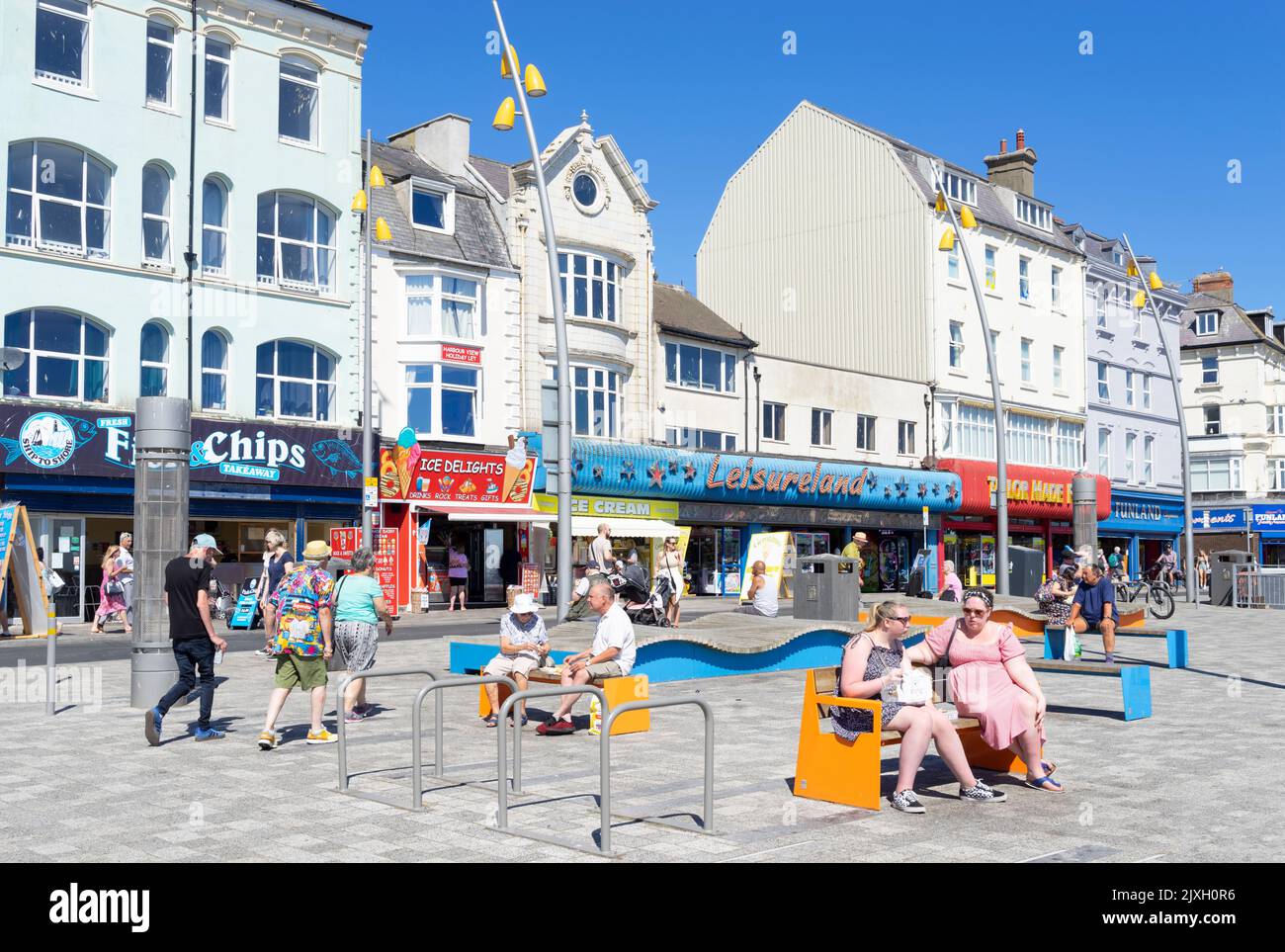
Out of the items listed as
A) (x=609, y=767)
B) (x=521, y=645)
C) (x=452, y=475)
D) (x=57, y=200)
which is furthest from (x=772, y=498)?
(x=609, y=767)

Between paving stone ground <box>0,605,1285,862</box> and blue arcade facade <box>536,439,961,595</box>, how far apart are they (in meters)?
22.2

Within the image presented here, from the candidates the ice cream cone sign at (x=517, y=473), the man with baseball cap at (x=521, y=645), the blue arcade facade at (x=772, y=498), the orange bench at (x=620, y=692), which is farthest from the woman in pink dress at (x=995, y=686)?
the blue arcade facade at (x=772, y=498)

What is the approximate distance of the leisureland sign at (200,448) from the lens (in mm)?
25922

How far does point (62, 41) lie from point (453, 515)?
13.2 metres

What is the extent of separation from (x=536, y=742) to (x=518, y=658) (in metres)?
0.83

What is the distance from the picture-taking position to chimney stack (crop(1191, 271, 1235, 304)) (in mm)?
71938

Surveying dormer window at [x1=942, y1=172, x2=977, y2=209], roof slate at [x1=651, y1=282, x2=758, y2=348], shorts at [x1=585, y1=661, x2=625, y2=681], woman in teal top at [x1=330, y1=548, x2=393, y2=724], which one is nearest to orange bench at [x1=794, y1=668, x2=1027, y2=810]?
shorts at [x1=585, y1=661, x2=625, y2=681]

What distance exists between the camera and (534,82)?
782 inches

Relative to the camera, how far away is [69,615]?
27.2 meters

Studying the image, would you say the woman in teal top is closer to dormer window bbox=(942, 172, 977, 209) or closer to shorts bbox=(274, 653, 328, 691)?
shorts bbox=(274, 653, 328, 691)

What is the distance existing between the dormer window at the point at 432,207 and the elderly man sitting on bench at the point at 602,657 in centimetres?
2395

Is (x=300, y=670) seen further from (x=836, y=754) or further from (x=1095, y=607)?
(x=1095, y=607)

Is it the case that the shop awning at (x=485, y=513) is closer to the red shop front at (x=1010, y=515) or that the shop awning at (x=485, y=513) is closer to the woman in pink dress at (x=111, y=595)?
the woman in pink dress at (x=111, y=595)

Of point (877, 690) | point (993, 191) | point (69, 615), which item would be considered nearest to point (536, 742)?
point (877, 690)
